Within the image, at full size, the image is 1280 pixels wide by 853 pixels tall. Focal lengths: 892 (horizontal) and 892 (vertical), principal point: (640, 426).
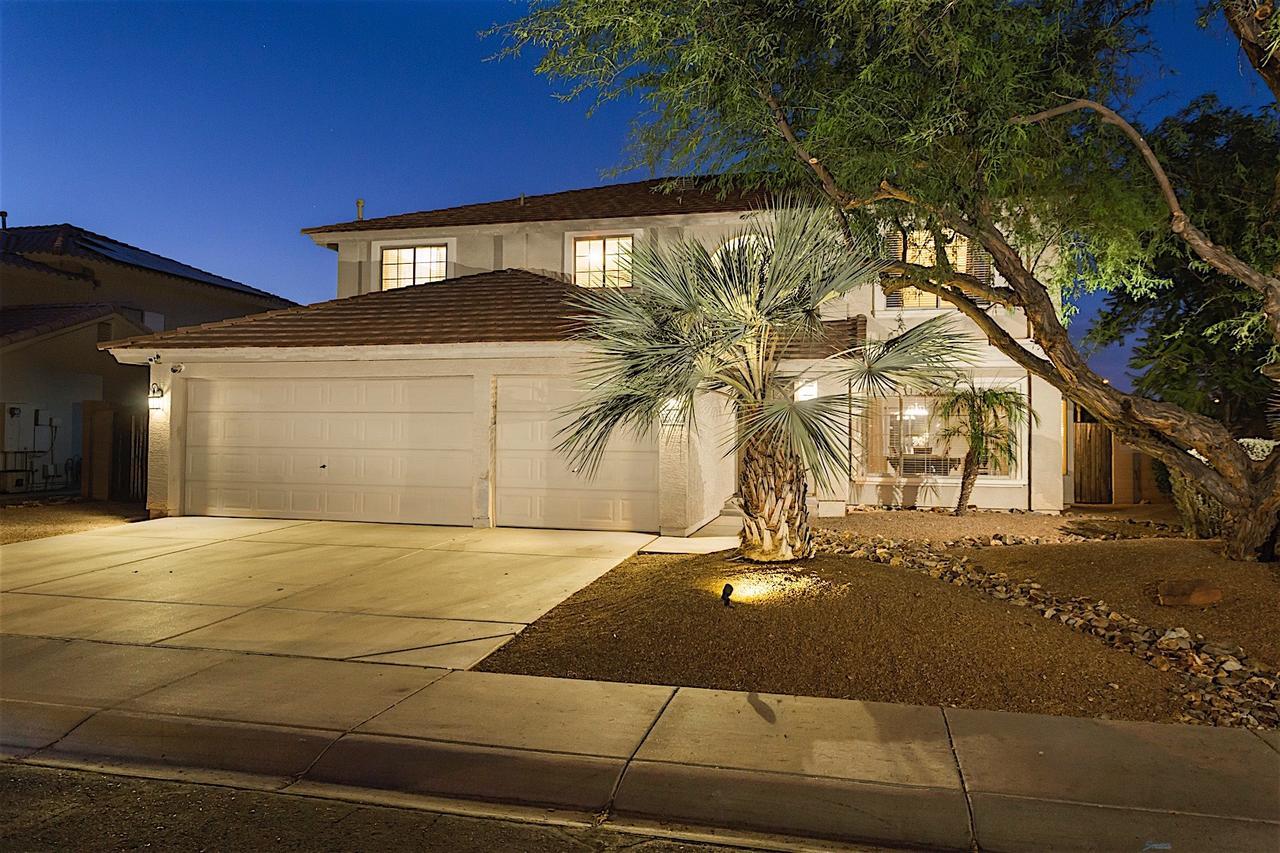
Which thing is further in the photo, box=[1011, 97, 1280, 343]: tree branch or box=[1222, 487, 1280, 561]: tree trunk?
box=[1222, 487, 1280, 561]: tree trunk

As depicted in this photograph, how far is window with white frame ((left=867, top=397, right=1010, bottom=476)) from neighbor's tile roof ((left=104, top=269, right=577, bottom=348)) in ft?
18.8

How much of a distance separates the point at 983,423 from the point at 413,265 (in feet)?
34.3

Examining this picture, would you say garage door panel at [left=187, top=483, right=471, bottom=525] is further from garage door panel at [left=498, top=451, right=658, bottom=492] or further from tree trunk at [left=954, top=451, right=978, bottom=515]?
tree trunk at [left=954, top=451, right=978, bottom=515]

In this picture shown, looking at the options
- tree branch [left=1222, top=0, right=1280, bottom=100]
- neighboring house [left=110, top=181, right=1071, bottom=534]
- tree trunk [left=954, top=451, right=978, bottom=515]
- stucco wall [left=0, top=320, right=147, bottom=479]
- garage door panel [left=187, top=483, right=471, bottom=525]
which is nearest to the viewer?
tree branch [left=1222, top=0, right=1280, bottom=100]

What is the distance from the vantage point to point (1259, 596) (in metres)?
6.85

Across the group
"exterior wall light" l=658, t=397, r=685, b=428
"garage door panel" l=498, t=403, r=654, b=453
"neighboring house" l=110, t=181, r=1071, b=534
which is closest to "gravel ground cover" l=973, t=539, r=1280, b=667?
"exterior wall light" l=658, t=397, r=685, b=428

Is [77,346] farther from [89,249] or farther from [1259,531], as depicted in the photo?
[1259,531]

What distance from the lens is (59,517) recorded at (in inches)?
551

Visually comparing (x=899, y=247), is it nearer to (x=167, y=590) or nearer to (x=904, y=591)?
(x=904, y=591)

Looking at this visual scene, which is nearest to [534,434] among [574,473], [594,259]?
[574,473]

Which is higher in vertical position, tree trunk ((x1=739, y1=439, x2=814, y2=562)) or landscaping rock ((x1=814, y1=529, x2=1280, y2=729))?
tree trunk ((x1=739, y1=439, x2=814, y2=562))

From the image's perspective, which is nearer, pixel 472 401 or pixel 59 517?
pixel 472 401

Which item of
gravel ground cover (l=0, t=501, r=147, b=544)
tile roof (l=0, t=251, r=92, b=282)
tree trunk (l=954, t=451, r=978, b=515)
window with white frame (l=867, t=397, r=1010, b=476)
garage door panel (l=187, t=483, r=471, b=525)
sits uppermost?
tile roof (l=0, t=251, r=92, b=282)

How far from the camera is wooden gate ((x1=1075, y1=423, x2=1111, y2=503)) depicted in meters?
16.2
